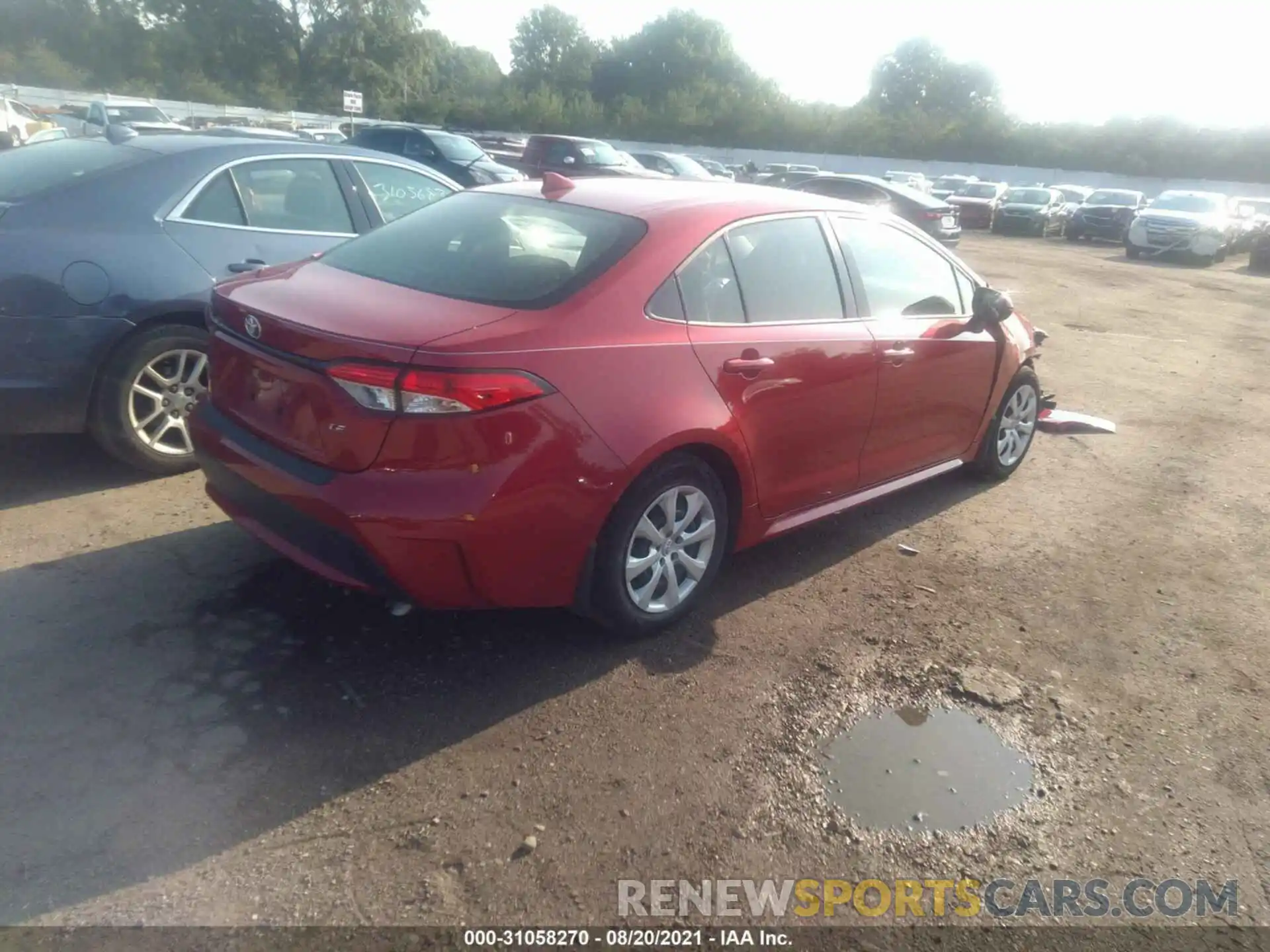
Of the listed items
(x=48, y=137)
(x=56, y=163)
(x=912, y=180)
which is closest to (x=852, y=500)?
(x=56, y=163)

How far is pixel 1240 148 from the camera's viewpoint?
46.8 meters

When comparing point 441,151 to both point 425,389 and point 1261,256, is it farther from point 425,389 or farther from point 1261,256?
point 1261,256

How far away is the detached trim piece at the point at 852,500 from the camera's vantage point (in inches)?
170

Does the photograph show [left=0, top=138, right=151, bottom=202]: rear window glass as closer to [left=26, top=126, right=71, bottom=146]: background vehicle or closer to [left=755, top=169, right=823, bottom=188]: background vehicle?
[left=26, top=126, right=71, bottom=146]: background vehicle

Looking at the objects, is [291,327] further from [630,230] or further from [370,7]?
[370,7]

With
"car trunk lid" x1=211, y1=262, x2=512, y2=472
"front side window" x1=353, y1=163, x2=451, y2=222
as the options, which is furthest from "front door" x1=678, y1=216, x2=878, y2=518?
"front side window" x1=353, y1=163, x2=451, y2=222

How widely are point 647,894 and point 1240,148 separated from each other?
54868mm

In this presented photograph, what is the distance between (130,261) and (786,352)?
10.2 ft

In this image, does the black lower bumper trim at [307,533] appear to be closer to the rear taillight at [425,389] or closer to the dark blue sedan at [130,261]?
the rear taillight at [425,389]

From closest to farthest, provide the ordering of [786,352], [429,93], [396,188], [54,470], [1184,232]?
[786,352] < [54,470] < [396,188] < [1184,232] < [429,93]

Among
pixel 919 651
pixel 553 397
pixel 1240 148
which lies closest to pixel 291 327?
pixel 553 397

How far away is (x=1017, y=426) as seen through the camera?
240 inches

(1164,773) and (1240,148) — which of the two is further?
(1240,148)

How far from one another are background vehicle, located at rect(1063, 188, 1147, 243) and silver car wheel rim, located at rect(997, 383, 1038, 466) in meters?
25.6
